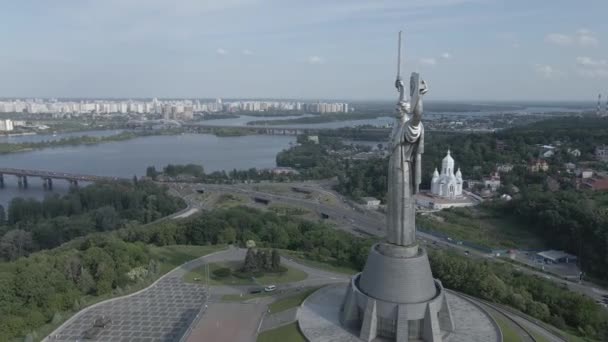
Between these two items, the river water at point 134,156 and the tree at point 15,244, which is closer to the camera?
the tree at point 15,244

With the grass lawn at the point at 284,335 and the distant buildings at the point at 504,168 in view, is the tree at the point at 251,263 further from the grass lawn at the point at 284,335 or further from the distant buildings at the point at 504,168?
the distant buildings at the point at 504,168

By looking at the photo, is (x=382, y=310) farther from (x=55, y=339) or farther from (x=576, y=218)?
(x=576, y=218)

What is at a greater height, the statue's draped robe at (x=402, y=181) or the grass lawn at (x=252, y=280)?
the statue's draped robe at (x=402, y=181)

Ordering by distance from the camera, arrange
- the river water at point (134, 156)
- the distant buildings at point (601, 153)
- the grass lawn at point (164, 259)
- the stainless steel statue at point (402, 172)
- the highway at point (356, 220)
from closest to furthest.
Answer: the stainless steel statue at point (402, 172), the grass lawn at point (164, 259), the highway at point (356, 220), the distant buildings at point (601, 153), the river water at point (134, 156)

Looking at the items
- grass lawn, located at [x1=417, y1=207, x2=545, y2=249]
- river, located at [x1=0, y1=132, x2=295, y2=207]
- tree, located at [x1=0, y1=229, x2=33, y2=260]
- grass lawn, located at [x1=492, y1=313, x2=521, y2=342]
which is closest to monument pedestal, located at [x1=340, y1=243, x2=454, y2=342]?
grass lawn, located at [x1=492, y1=313, x2=521, y2=342]

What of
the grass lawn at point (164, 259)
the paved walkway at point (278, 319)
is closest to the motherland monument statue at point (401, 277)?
the paved walkway at point (278, 319)

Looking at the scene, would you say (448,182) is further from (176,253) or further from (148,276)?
(148,276)

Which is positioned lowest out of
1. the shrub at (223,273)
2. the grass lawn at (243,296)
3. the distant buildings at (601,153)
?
the grass lawn at (243,296)
